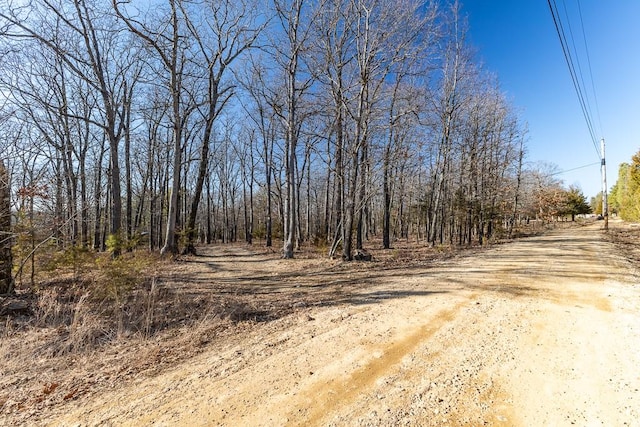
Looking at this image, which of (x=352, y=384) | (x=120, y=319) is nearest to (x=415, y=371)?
(x=352, y=384)

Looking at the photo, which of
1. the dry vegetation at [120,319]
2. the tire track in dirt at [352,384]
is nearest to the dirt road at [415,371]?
the tire track in dirt at [352,384]

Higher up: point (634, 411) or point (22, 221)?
point (22, 221)

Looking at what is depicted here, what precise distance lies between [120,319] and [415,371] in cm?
444

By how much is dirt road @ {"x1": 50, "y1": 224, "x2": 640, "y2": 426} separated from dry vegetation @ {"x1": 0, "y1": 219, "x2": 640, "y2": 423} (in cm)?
43

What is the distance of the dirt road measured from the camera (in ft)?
7.54

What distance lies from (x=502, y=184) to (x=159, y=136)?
2836cm

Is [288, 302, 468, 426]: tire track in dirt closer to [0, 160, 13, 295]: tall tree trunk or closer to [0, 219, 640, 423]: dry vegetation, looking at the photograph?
[0, 219, 640, 423]: dry vegetation

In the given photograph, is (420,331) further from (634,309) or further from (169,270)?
(169,270)

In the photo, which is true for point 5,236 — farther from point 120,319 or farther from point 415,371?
point 415,371

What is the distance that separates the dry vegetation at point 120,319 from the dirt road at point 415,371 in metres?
0.43

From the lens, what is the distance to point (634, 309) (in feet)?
14.7

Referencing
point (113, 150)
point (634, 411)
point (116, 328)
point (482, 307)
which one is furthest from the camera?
point (113, 150)

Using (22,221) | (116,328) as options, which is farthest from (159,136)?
(116,328)

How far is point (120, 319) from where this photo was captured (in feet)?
14.6
